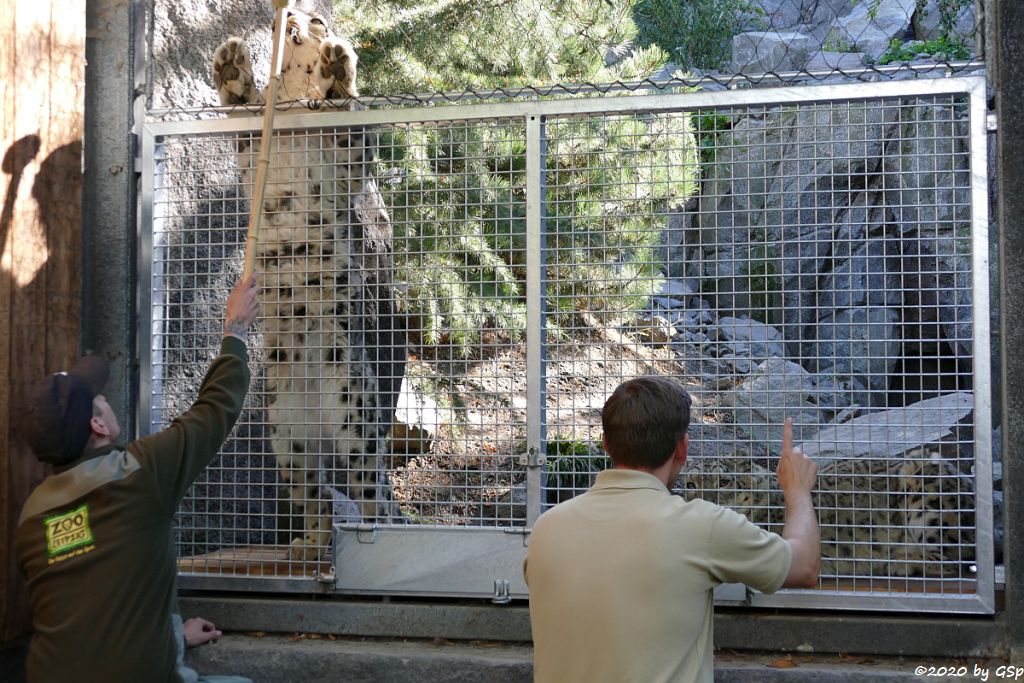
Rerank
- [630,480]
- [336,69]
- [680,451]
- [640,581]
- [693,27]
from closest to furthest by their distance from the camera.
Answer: [640,581] → [630,480] → [680,451] → [336,69] → [693,27]

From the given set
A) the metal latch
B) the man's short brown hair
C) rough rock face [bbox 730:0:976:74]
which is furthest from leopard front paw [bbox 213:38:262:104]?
rough rock face [bbox 730:0:976:74]

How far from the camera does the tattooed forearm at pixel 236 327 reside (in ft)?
10.8

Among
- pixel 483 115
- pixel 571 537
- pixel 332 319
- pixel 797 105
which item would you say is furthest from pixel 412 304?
pixel 571 537

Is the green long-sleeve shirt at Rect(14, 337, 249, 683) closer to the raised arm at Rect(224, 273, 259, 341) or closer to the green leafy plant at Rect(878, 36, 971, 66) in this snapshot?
the raised arm at Rect(224, 273, 259, 341)

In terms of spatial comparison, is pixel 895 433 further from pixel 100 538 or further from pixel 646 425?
pixel 100 538

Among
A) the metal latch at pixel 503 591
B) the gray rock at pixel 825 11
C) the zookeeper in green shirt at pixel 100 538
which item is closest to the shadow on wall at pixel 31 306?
the zookeeper in green shirt at pixel 100 538

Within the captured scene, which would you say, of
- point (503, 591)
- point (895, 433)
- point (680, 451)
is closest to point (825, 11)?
point (895, 433)

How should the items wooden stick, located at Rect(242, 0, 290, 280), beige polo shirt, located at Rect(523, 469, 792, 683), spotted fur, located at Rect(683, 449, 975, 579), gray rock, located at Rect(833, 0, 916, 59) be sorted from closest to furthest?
beige polo shirt, located at Rect(523, 469, 792, 683), wooden stick, located at Rect(242, 0, 290, 280), spotted fur, located at Rect(683, 449, 975, 579), gray rock, located at Rect(833, 0, 916, 59)

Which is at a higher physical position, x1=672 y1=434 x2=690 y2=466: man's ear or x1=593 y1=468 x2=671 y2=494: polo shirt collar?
x1=672 y1=434 x2=690 y2=466: man's ear

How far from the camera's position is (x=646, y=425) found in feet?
7.76

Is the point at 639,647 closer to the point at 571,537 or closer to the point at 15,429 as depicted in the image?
the point at 571,537

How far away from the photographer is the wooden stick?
363 cm

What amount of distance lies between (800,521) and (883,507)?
6.86 ft

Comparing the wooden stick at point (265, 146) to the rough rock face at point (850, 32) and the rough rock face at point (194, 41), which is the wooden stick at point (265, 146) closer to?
the rough rock face at point (194, 41)
